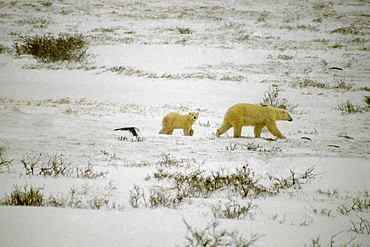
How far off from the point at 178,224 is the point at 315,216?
1.60 metres

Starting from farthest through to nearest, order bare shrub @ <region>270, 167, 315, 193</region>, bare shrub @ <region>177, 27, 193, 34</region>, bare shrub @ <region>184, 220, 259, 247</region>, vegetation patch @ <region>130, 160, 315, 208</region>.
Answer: bare shrub @ <region>177, 27, 193, 34</region>
bare shrub @ <region>270, 167, 315, 193</region>
vegetation patch @ <region>130, 160, 315, 208</region>
bare shrub @ <region>184, 220, 259, 247</region>

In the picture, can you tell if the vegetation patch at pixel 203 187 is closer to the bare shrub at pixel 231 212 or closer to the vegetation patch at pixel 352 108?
the bare shrub at pixel 231 212

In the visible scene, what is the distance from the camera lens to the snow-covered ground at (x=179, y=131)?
2.97 m

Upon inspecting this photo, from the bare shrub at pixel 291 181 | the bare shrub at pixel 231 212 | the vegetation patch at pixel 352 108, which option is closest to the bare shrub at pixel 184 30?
the vegetation patch at pixel 352 108

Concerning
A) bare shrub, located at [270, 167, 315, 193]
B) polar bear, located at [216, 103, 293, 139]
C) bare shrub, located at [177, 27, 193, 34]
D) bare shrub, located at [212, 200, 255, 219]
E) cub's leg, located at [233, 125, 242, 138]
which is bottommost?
bare shrub, located at [270, 167, 315, 193]

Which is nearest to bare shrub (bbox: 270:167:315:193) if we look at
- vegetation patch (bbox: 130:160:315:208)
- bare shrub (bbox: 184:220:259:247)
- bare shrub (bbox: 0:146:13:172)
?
vegetation patch (bbox: 130:160:315:208)

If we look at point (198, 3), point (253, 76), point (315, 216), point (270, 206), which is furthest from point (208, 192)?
point (198, 3)

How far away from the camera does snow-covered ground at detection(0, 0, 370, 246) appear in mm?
2973

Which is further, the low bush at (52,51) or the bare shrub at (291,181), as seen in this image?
the low bush at (52,51)

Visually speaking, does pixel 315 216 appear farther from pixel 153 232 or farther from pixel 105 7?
pixel 105 7

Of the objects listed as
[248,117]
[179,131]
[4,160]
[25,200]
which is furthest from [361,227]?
[179,131]

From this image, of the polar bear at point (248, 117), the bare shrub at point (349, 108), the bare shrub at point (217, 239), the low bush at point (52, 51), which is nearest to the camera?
the bare shrub at point (217, 239)

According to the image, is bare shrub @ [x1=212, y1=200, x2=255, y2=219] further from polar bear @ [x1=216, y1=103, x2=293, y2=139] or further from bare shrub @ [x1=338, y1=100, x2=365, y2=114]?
bare shrub @ [x1=338, y1=100, x2=365, y2=114]

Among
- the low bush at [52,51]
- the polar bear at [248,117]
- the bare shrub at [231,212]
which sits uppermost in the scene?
the low bush at [52,51]
